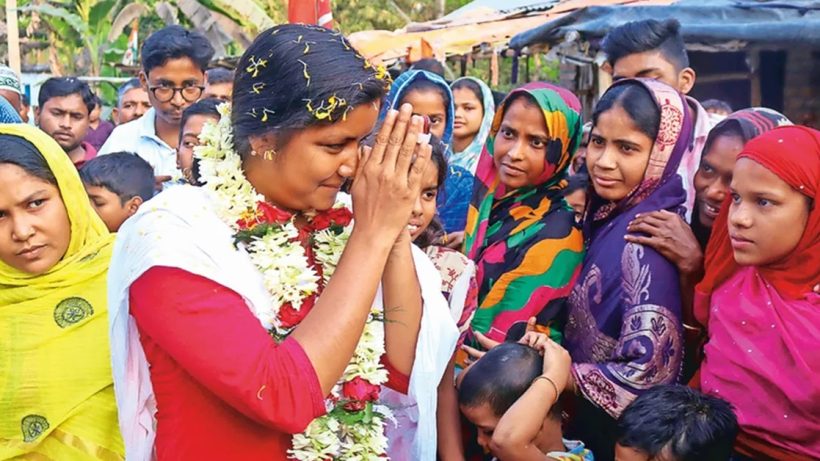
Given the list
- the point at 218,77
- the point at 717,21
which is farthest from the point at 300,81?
the point at 717,21

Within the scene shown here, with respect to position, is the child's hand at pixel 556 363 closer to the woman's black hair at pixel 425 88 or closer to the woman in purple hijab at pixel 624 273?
the woman in purple hijab at pixel 624 273

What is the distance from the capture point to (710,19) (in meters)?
8.59

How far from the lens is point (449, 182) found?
4758 mm

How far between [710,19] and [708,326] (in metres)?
6.27

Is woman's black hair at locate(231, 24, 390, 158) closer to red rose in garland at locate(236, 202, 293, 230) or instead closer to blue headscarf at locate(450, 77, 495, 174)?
Answer: red rose in garland at locate(236, 202, 293, 230)

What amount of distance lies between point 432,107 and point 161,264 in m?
3.16

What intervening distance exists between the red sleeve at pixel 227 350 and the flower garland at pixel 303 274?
19cm

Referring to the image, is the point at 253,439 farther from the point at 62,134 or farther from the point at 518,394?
the point at 62,134

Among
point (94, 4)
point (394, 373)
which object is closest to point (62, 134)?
point (394, 373)

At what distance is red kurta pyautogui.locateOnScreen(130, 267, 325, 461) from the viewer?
1.84m

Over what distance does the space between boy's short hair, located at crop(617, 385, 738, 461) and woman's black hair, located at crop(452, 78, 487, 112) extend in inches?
135

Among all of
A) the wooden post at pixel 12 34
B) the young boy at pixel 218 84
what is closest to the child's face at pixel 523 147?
the young boy at pixel 218 84

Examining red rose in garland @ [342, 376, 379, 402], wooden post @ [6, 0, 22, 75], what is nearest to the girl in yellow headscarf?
red rose in garland @ [342, 376, 379, 402]

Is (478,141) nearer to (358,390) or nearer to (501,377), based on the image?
(501,377)
